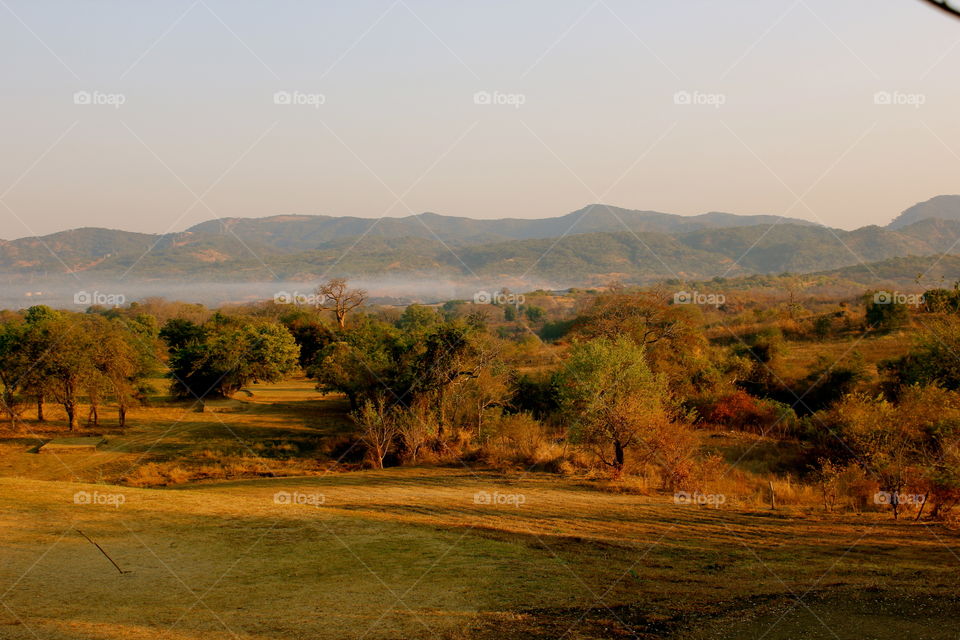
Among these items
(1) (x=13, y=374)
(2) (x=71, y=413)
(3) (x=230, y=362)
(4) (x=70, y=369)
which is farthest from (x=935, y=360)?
(1) (x=13, y=374)

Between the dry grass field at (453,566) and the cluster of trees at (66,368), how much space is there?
19.0m

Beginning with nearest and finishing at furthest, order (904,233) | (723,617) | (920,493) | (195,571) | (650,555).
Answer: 1. (723,617)
2. (195,571)
3. (650,555)
4. (920,493)
5. (904,233)

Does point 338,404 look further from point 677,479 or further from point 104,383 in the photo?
point 677,479

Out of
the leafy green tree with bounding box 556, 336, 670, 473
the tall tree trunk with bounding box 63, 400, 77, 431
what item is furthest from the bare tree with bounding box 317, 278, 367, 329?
the leafy green tree with bounding box 556, 336, 670, 473

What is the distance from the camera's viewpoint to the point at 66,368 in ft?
119

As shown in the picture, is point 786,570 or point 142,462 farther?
point 142,462

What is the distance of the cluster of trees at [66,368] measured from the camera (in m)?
36.2

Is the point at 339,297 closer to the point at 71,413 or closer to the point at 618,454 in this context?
the point at 71,413

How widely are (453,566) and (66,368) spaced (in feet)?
106

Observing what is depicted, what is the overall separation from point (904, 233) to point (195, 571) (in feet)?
731

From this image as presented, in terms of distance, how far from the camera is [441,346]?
33031 mm

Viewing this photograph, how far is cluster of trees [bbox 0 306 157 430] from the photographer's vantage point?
3625 centimetres

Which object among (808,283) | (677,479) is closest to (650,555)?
(677,479)

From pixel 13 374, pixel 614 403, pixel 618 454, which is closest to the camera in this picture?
pixel 618 454
